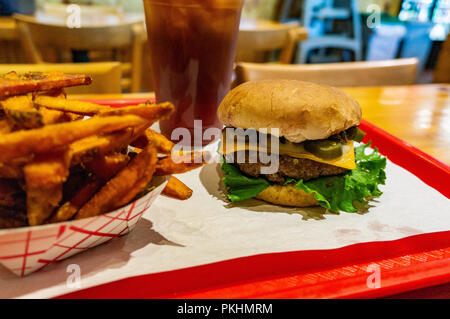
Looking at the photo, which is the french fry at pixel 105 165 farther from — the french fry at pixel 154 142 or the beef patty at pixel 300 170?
the beef patty at pixel 300 170

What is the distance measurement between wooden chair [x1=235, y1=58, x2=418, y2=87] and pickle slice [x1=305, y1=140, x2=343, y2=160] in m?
1.23

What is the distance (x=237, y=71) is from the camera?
249 cm

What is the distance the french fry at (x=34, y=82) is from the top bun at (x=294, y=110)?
532 millimetres

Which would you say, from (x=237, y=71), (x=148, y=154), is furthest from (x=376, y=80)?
(x=148, y=154)

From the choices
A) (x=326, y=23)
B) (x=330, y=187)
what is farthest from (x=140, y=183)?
(x=326, y=23)

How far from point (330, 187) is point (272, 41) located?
209 centimetres

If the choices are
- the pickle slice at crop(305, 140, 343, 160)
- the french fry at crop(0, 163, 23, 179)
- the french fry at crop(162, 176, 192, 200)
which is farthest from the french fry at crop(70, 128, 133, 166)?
the pickle slice at crop(305, 140, 343, 160)

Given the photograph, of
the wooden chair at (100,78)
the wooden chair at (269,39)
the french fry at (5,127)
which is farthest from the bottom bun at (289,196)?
the wooden chair at (269,39)

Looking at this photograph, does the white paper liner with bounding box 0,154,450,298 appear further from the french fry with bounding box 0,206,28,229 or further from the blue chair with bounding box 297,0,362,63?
the blue chair with bounding box 297,0,362,63

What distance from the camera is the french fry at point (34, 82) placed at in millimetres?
852

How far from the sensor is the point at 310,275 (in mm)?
953

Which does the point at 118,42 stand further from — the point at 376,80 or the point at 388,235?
the point at 388,235

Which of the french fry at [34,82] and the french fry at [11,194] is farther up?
the french fry at [34,82]

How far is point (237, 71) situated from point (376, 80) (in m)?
1.22
